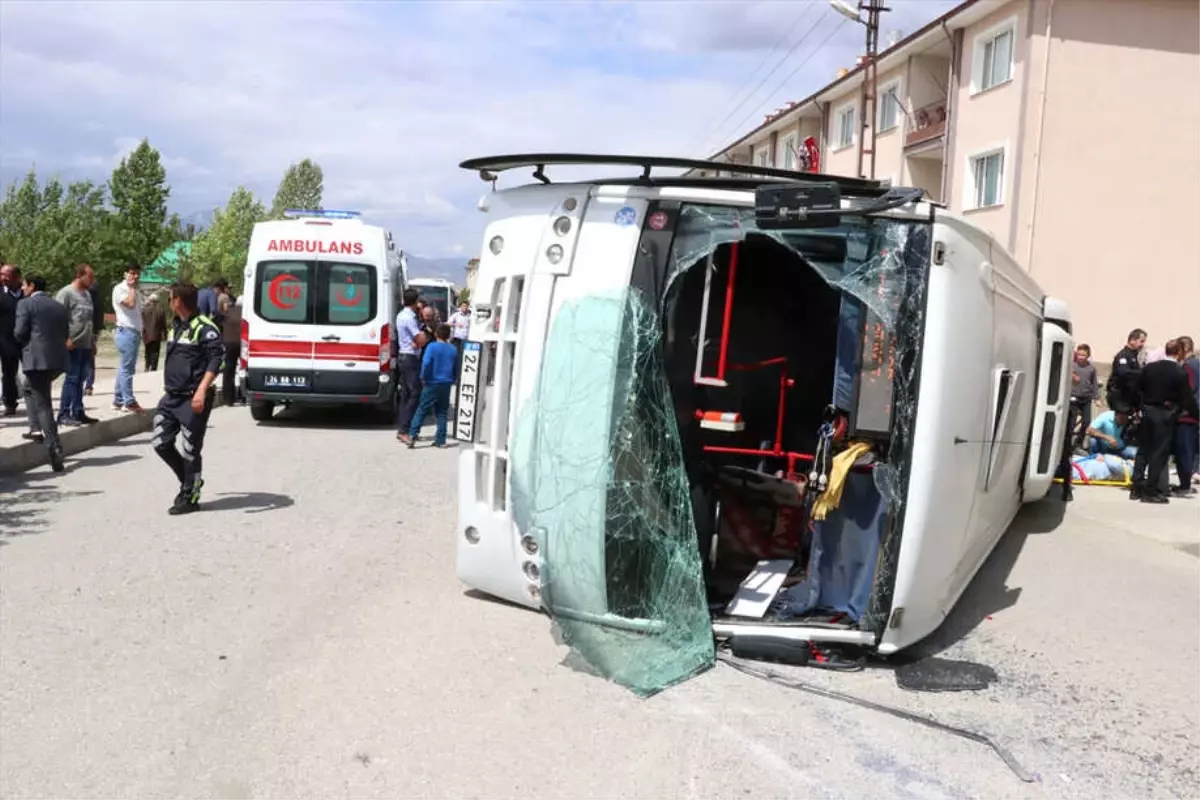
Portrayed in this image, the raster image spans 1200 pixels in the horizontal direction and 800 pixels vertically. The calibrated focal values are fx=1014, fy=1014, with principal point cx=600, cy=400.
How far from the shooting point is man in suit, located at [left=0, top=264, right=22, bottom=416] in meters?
11.3

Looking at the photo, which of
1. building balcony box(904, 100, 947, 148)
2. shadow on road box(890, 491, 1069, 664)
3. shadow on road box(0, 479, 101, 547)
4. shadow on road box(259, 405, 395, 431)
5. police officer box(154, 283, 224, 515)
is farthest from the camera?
building balcony box(904, 100, 947, 148)

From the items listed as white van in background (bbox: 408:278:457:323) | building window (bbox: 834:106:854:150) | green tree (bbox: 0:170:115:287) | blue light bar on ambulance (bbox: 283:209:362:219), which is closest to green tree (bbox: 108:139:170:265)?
green tree (bbox: 0:170:115:287)

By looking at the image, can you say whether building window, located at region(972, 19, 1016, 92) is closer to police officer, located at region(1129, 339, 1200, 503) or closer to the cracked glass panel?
police officer, located at region(1129, 339, 1200, 503)

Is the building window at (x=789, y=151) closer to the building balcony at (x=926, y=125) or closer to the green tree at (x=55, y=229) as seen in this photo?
the building balcony at (x=926, y=125)

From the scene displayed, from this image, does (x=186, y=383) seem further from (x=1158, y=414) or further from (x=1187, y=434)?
(x=1187, y=434)

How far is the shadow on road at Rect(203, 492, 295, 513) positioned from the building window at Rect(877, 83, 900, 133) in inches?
971

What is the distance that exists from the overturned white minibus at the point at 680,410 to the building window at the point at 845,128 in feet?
93.0

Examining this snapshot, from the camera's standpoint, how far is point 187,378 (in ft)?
25.1

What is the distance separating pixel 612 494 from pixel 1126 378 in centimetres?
1007

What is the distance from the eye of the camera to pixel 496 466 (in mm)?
5316

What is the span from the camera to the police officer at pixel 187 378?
298 inches

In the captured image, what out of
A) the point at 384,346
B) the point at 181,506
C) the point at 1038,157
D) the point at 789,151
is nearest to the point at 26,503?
the point at 181,506

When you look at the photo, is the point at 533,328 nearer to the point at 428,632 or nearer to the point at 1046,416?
the point at 428,632

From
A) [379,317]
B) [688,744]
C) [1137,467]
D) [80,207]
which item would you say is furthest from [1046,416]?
[80,207]
